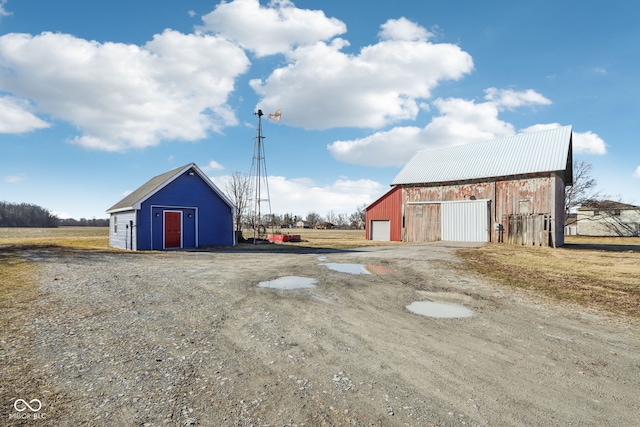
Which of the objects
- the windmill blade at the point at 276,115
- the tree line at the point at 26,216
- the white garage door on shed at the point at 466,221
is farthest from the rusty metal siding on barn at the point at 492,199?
the tree line at the point at 26,216

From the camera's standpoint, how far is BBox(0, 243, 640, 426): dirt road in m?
3.08

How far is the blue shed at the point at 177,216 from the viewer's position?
20.1 meters

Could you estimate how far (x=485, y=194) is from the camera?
24.3 metres

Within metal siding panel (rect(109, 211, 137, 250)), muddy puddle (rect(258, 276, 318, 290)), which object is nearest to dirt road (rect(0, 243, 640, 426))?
muddy puddle (rect(258, 276, 318, 290))

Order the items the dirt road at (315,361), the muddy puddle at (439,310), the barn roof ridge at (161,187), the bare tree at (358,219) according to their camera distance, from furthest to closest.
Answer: the bare tree at (358,219) → the barn roof ridge at (161,187) → the muddy puddle at (439,310) → the dirt road at (315,361)

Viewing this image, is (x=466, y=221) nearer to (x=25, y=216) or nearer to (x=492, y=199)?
(x=492, y=199)

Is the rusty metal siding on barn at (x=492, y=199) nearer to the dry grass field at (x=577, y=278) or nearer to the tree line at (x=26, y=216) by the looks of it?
the dry grass field at (x=577, y=278)

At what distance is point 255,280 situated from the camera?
9.38 meters

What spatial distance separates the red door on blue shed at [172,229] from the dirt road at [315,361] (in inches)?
535

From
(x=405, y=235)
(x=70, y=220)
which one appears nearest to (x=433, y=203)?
(x=405, y=235)

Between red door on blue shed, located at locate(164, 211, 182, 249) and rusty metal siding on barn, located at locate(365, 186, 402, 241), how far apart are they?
16538 millimetres

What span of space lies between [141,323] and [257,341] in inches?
85.5

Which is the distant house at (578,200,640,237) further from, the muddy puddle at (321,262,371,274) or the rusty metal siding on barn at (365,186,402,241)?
the muddy puddle at (321,262,371,274)

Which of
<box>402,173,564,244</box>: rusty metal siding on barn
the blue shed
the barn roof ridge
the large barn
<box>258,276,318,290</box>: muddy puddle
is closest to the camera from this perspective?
<box>258,276,318,290</box>: muddy puddle
